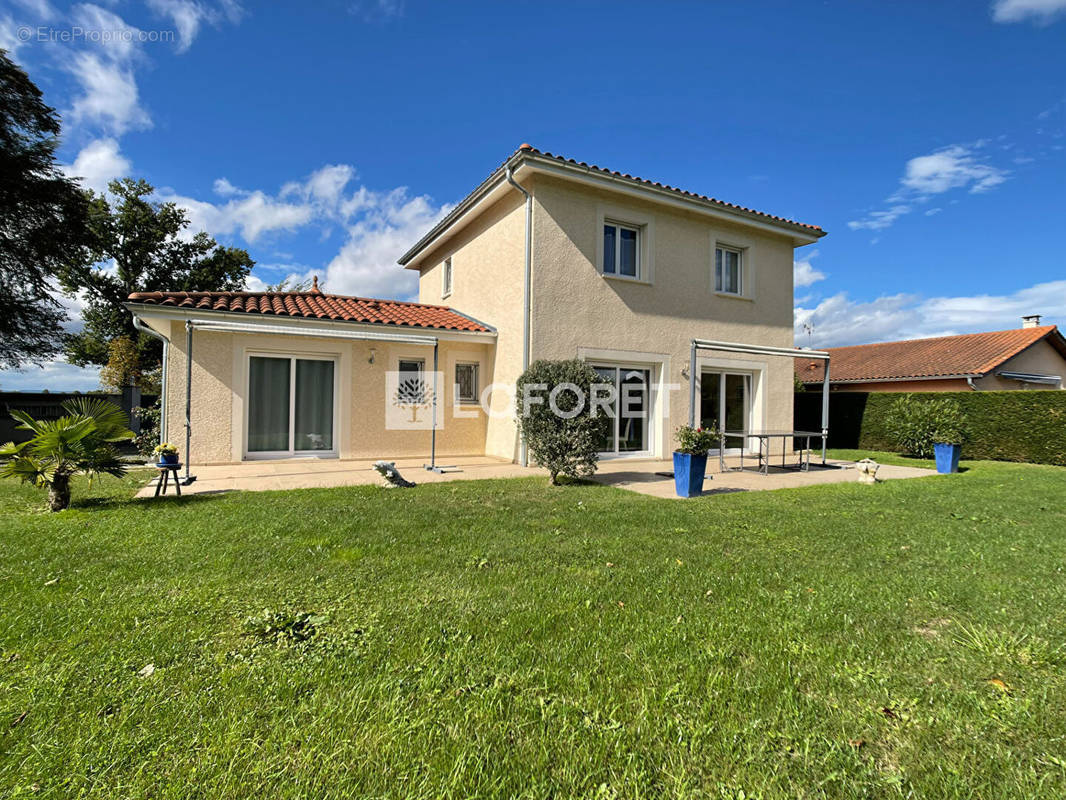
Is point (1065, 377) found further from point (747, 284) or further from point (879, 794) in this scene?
point (879, 794)

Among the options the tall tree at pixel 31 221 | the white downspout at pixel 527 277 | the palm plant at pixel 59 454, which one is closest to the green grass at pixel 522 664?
the palm plant at pixel 59 454

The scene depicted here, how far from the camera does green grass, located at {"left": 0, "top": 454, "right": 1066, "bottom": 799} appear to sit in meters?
1.94

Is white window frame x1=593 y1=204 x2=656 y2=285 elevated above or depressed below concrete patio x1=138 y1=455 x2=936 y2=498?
above

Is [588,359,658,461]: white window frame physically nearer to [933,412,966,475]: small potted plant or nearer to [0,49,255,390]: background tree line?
[933,412,966,475]: small potted plant

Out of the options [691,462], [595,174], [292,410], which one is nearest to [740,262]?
[595,174]

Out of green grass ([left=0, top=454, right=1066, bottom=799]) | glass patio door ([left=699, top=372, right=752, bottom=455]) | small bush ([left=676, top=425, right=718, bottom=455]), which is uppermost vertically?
glass patio door ([left=699, top=372, right=752, bottom=455])

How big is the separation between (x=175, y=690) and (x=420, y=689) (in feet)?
3.90

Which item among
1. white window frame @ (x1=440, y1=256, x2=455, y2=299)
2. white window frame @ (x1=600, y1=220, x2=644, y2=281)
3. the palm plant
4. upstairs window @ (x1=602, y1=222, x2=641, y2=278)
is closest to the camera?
the palm plant

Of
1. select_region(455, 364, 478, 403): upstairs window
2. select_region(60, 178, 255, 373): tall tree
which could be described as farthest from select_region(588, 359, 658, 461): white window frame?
select_region(60, 178, 255, 373): tall tree

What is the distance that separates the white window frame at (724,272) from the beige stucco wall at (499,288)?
18.9 ft

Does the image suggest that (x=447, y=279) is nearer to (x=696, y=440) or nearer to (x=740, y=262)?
(x=740, y=262)

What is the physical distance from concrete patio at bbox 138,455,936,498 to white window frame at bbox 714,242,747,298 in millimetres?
5032

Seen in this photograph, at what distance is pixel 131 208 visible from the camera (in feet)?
93.2

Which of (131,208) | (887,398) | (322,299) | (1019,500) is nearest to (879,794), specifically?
(1019,500)
